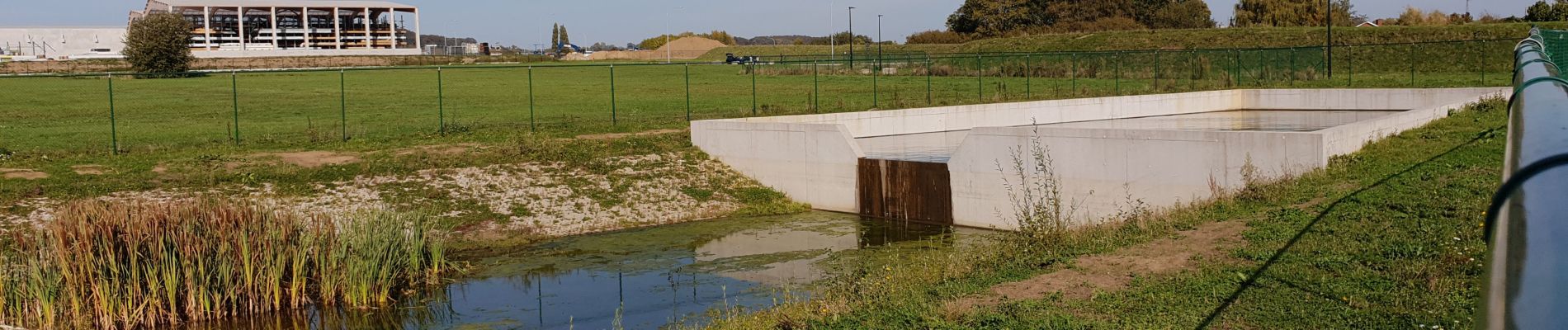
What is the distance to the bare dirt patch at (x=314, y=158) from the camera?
922 inches

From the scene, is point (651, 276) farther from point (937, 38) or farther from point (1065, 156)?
point (937, 38)

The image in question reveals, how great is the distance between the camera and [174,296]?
522 inches

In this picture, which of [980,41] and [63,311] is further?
[980,41]

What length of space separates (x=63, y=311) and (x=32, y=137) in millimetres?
19635

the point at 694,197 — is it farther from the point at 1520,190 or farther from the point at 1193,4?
the point at 1193,4

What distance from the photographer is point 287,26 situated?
12519cm

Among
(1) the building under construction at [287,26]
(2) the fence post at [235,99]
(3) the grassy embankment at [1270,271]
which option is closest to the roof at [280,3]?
(1) the building under construction at [287,26]

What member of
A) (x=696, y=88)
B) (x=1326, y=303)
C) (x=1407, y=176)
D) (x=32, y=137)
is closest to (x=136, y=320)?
(x=1326, y=303)

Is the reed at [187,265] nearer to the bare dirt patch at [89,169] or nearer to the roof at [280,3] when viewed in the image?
the bare dirt patch at [89,169]

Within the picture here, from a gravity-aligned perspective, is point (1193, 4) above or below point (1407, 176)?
above

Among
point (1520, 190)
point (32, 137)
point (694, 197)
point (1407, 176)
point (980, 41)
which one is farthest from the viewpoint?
point (980, 41)

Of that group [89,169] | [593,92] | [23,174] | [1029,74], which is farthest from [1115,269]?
[593,92]

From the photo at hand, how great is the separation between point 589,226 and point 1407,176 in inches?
521

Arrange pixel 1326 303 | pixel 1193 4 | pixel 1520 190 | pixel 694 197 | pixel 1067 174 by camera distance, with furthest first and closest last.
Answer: pixel 1193 4 < pixel 694 197 < pixel 1067 174 < pixel 1326 303 < pixel 1520 190
